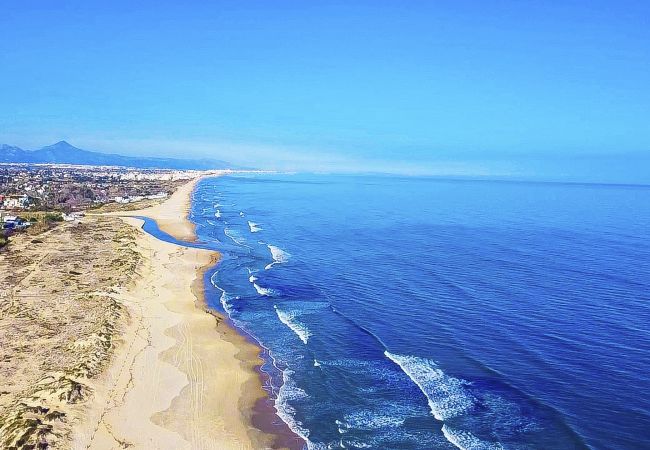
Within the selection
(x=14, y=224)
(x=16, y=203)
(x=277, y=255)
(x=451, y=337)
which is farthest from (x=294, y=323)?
(x=16, y=203)

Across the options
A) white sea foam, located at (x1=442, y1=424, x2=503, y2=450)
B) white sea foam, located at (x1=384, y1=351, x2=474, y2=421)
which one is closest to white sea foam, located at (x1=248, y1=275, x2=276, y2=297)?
white sea foam, located at (x1=384, y1=351, x2=474, y2=421)

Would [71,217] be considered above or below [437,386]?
above

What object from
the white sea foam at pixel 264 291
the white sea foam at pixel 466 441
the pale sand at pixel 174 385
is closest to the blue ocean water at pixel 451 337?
the white sea foam at pixel 466 441

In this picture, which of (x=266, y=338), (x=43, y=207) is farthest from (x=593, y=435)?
(x=43, y=207)

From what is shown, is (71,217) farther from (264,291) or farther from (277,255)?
(264,291)

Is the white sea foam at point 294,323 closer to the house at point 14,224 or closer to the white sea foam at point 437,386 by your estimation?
the white sea foam at point 437,386
